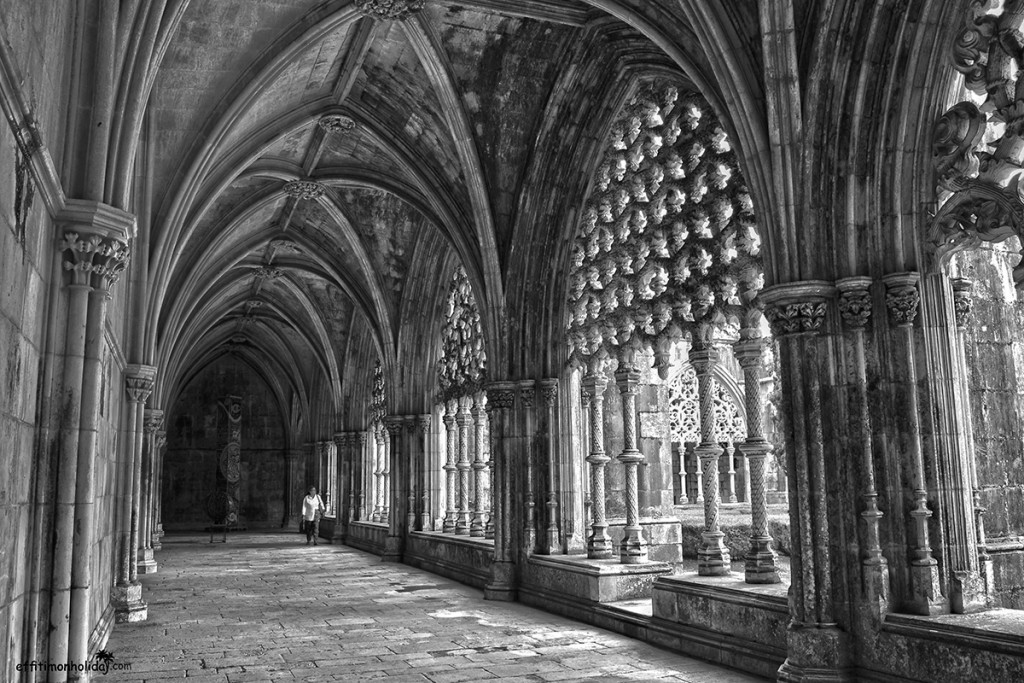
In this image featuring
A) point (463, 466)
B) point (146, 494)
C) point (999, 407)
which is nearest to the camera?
point (999, 407)

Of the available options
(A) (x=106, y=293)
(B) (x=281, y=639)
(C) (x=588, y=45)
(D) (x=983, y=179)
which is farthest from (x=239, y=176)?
(D) (x=983, y=179)

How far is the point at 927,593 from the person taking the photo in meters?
5.78

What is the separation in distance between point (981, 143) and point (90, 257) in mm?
6000

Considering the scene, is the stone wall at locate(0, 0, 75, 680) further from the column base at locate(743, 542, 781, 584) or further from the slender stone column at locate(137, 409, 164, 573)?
the slender stone column at locate(137, 409, 164, 573)

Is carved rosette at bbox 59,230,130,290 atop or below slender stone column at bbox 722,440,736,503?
atop

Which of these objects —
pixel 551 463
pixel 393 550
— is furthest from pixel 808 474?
pixel 393 550

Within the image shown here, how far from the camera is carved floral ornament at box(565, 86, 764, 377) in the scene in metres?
8.13

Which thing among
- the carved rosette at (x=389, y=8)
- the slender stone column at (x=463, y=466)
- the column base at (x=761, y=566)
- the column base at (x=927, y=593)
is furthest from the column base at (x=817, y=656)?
the slender stone column at (x=463, y=466)

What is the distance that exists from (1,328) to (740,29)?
18.8ft

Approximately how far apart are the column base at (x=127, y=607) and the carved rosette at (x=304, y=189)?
280 inches

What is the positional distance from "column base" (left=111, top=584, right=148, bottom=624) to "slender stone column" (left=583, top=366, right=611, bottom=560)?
5161 mm

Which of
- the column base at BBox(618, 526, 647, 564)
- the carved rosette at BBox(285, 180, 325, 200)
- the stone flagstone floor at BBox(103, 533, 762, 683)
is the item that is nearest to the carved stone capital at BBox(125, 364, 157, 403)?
the stone flagstone floor at BBox(103, 533, 762, 683)

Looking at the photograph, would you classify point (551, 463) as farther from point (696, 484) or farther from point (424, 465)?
point (696, 484)

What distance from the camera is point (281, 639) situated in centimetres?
841
